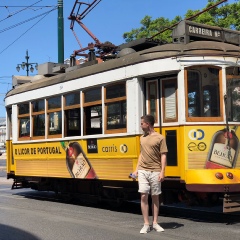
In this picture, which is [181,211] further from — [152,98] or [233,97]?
[233,97]

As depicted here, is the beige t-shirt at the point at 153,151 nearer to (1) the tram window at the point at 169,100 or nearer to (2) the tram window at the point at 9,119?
(1) the tram window at the point at 169,100

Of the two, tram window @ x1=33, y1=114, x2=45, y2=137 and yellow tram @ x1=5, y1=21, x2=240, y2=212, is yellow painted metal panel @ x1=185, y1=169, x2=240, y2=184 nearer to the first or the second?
yellow tram @ x1=5, y1=21, x2=240, y2=212

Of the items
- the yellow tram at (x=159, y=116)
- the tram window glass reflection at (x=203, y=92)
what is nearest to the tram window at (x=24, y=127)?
the yellow tram at (x=159, y=116)

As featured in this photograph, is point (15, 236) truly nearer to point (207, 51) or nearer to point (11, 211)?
point (11, 211)

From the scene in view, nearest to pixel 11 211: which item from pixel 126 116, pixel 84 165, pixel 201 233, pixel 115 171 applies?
pixel 84 165

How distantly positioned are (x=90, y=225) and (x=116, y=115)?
230cm

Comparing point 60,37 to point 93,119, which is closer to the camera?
point 93,119

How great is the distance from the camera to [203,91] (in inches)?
313

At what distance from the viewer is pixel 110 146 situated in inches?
353

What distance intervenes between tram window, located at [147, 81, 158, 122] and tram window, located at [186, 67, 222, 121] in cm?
74

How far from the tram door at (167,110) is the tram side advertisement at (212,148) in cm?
32

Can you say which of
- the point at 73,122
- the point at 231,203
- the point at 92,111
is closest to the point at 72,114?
the point at 73,122

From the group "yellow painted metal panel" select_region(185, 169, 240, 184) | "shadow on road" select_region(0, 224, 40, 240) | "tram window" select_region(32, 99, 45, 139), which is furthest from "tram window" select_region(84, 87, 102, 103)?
"shadow on road" select_region(0, 224, 40, 240)

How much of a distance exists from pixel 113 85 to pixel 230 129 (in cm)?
250
